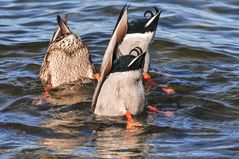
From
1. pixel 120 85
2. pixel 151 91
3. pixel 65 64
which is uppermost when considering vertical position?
pixel 120 85

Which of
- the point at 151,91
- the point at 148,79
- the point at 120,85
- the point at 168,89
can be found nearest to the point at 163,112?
the point at 120,85

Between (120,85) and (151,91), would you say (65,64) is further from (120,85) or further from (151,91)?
(120,85)

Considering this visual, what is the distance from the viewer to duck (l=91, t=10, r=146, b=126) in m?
6.89

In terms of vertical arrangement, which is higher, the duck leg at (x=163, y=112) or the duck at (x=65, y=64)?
the duck at (x=65, y=64)

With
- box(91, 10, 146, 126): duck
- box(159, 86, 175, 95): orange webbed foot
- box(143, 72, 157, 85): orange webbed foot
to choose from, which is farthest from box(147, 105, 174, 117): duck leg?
box(143, 72, 157, 85): orange webbed foot

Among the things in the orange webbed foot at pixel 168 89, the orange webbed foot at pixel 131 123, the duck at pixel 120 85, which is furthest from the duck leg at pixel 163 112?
the orange webbed foot at pixel 168 89

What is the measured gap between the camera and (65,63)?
28.9ft

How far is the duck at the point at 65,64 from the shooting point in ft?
28.4

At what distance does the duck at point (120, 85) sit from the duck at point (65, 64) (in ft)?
4.70

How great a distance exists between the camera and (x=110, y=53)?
7.02 meters

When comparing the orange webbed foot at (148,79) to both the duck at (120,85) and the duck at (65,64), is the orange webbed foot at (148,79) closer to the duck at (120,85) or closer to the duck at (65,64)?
the duck at (65,64)

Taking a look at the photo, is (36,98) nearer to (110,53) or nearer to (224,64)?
(110,53)

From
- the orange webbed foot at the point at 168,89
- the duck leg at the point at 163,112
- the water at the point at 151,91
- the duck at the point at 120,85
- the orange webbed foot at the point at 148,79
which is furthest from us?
the orange webbed foot at the point at 148,79

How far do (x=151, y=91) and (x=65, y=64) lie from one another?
116cm
